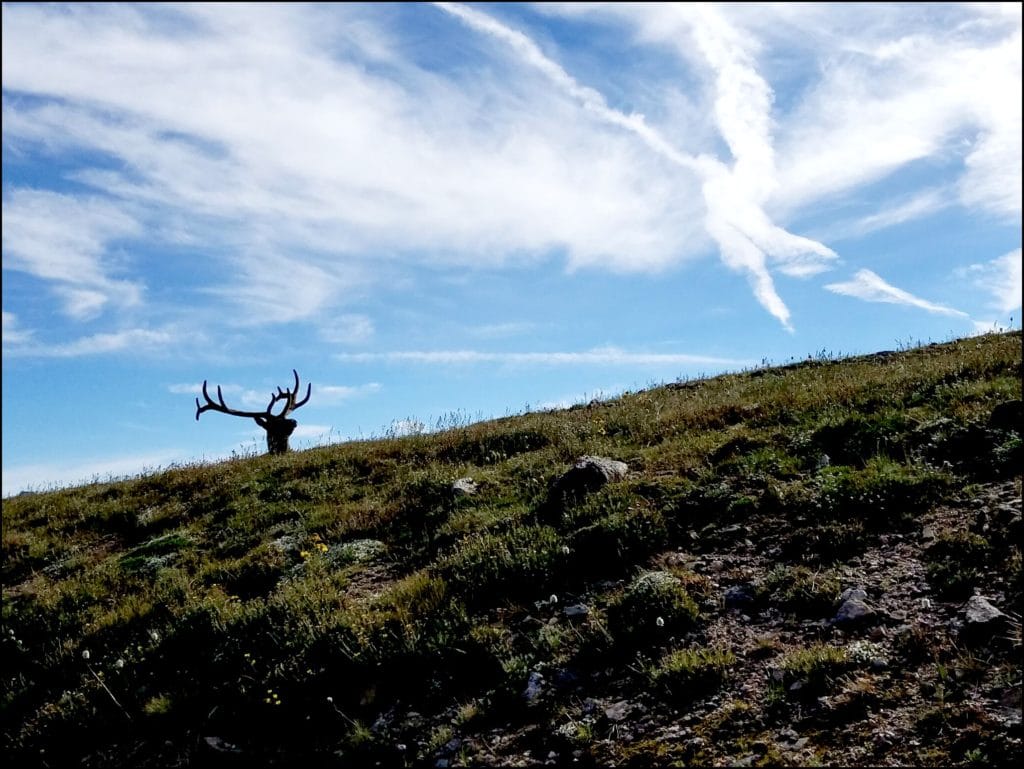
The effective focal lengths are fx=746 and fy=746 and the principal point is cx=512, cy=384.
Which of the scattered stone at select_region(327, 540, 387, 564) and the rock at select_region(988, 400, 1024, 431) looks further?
the scattered stone at select_region(327, 540, 387, 564)

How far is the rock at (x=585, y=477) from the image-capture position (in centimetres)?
1009

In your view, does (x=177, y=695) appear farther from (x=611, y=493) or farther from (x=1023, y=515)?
(x=1023, y=515)

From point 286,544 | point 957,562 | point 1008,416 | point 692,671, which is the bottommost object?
point 692,671

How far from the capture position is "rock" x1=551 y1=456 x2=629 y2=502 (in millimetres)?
10086

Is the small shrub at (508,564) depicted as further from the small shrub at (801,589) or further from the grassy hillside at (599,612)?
the small shrub at (801,589)

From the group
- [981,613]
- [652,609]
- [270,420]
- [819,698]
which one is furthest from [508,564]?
[270,420]

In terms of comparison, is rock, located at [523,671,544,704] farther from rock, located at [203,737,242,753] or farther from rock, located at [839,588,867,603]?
rock, located at [839,588,867,603]

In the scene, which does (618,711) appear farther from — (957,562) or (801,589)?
(957,562)

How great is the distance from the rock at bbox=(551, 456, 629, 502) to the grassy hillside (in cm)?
7

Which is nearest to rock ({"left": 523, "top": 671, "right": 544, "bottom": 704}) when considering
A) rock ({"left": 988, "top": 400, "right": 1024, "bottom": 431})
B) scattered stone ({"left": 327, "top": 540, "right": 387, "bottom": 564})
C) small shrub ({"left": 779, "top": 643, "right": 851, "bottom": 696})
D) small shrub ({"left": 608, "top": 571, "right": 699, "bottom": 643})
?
small shrub ({"left": 608, "top": 571, "right": 699, "bottom": 643})

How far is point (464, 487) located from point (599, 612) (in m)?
4.78

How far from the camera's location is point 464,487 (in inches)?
460

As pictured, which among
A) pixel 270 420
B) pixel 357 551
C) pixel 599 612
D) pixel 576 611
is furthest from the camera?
pixel 270 420

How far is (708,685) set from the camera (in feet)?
19.4
